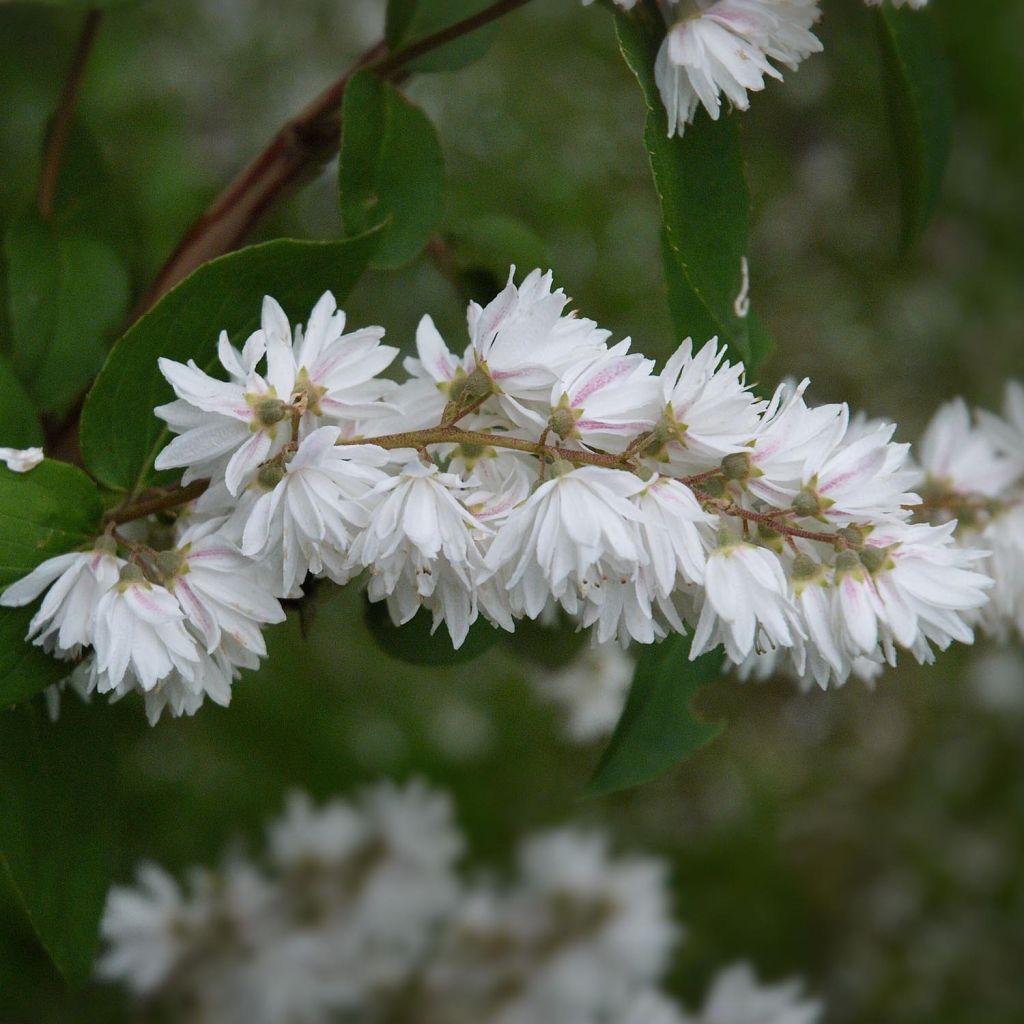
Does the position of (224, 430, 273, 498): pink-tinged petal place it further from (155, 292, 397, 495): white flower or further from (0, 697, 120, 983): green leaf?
(0, 697, 120, 983): green leaf

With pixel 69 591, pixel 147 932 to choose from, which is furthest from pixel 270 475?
pixel 147 932

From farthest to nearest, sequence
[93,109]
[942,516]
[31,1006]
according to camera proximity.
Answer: [93,109] → [31,1006] → [942,516]

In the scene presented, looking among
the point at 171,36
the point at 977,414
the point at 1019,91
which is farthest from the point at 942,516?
the point at 1019,91

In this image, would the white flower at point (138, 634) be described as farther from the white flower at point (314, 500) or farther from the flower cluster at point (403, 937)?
the flower cluster at point (403, 937)

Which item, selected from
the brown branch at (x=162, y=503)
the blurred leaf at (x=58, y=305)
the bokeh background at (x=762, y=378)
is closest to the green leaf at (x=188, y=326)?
the brown branch at (x=162, y=503)

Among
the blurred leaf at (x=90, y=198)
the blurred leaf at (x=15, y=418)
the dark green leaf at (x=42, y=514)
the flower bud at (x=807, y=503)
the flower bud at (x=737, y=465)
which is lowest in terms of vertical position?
the dark green leaf at (x=42, y=514)

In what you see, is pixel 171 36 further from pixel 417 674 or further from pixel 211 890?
pixel 211 890
